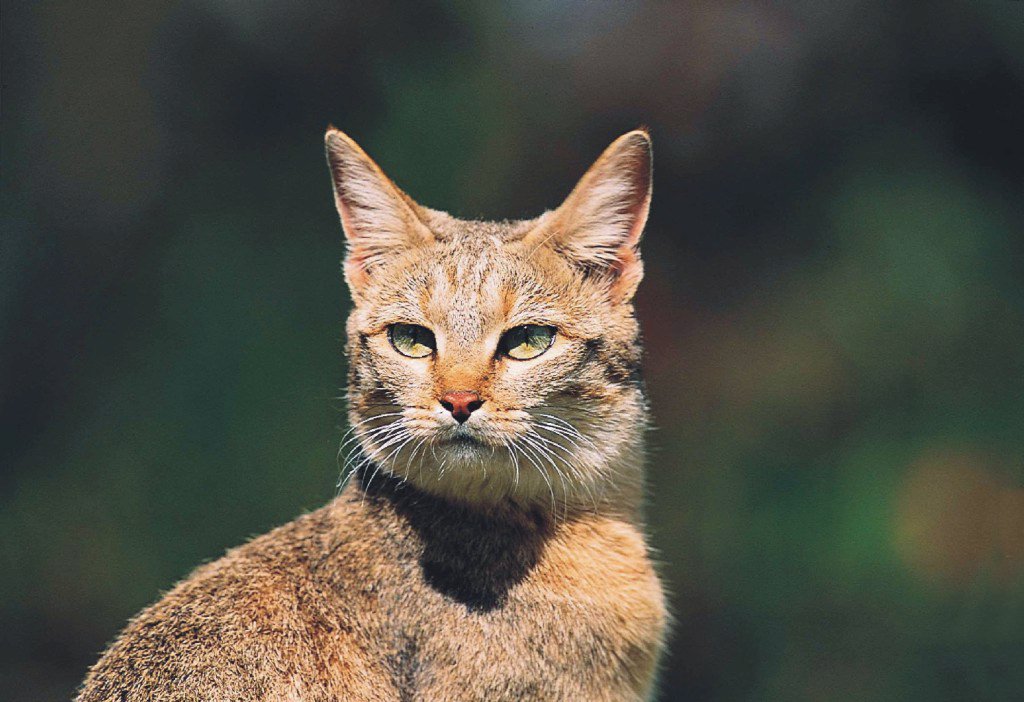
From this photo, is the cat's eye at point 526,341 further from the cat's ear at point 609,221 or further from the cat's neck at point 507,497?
the cat's neck at point 507,497

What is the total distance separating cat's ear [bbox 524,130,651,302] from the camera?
342 centimetres

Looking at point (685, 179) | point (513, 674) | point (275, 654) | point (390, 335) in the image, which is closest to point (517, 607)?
point (513, 674)

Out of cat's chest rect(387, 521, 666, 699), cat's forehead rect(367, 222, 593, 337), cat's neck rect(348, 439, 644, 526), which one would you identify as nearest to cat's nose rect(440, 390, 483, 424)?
cat's forehead rect(367, 222, 593, 337)

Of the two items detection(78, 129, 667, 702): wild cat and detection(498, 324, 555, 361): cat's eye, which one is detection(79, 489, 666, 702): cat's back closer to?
detection(78, 129, 667, 702): wild cat

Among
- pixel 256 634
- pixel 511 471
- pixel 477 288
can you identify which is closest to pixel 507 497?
pixel 511 471

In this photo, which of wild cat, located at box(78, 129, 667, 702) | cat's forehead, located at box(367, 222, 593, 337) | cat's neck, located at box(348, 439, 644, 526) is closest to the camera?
wild cat, located at box(78, 129, 667, 702)

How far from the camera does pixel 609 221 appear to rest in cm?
353

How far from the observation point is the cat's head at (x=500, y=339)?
10.6ft


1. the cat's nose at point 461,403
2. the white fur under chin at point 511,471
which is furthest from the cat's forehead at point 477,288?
the white fur under chin at point 511,471

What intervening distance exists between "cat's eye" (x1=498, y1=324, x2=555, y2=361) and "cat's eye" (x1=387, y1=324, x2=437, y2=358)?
0.79ft

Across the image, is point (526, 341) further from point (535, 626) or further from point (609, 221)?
point (535, 626)

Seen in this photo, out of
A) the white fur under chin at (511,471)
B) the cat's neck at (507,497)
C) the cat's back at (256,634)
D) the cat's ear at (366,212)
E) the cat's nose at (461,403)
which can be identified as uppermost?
the cat's ear at (366,212)

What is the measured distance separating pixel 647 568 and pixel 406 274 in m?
1.35

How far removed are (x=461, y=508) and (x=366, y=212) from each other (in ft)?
3.55
